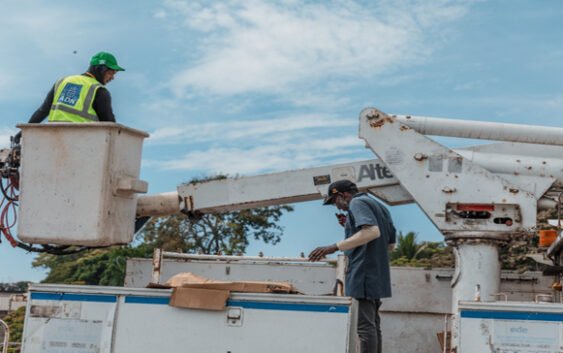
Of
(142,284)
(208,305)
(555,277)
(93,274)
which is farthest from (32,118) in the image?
(93,274)

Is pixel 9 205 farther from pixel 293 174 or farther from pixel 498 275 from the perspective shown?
pixel 498 275

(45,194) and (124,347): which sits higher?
(45,194)

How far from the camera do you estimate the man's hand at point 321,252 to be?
585 cm

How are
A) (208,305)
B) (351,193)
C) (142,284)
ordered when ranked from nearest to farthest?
(208,305), (351,193), (142,284)

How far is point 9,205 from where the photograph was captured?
23.4 feet

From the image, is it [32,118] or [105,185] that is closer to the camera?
[105,185]

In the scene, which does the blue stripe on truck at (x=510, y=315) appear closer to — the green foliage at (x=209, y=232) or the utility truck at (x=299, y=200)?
the utility truck at (x=299, y=200)

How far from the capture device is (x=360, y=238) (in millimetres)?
5840

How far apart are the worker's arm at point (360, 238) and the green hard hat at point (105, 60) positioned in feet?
8.43

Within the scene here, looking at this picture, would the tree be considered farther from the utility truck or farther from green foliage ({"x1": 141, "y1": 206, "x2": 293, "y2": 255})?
the utility truck

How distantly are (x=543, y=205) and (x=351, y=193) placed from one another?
7.38 ft

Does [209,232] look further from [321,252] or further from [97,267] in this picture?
[321,252]

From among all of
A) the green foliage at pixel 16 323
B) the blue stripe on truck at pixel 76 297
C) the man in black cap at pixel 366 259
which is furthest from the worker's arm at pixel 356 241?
the green foliage at pixel 16 323

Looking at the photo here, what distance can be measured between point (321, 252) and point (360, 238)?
10.6 inches
